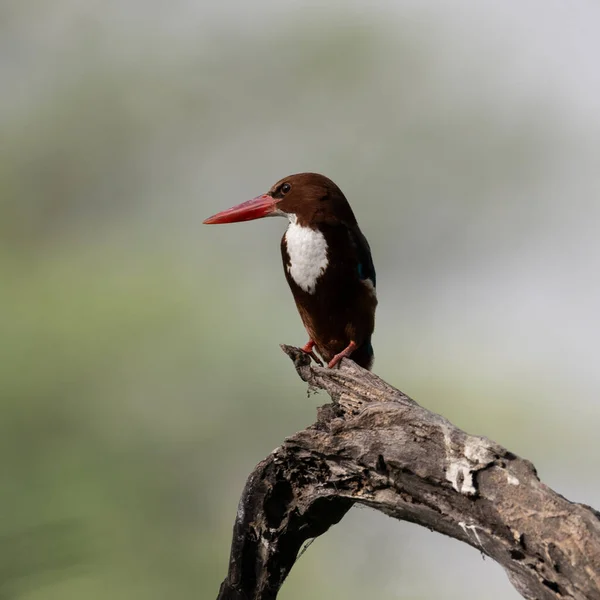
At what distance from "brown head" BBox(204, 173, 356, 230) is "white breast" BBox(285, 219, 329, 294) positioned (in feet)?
0.15

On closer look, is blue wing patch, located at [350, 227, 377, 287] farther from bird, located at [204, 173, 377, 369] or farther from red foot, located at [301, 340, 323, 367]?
A: red foot, located at [301, 340, 323, 367]

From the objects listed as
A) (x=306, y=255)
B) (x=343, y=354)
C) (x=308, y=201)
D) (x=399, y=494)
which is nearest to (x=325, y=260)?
(x=306, y=255)

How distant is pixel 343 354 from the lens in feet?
9.66

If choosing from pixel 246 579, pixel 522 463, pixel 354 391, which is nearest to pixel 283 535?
pixel 246 579

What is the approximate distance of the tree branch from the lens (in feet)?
6.12

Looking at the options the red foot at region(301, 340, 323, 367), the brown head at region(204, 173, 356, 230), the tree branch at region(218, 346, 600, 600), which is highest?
the brown head at region(204, 173, 356, 230)

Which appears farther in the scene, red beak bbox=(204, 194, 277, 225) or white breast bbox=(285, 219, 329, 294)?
red beak bbox=(204, 194, 277, 225)

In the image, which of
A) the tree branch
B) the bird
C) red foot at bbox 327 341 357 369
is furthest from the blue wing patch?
the tree branch

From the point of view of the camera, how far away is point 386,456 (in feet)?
7.25

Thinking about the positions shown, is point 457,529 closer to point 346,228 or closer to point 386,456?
point 386,456

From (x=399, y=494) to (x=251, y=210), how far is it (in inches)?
51.9

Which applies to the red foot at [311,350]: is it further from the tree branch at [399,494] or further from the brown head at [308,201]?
the brown head at [308,201]

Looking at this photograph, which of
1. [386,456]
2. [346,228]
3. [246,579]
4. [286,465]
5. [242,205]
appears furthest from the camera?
[242,205]

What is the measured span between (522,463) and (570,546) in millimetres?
245
